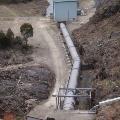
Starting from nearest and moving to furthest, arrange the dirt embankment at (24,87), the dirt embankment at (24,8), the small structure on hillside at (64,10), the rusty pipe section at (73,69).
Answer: the rusty pipe section at (73,69), the dirt embankment at (24,87), the small structure on hillside at (64,10), the dirt embankment at (24,8)

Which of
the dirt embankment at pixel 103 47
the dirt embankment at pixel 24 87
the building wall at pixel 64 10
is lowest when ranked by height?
the dirt embankment at pixel 24 87

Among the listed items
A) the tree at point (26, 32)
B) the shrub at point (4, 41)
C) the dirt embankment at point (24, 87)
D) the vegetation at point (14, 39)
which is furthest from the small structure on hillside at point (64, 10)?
the dirt embankment at point (24, 87)

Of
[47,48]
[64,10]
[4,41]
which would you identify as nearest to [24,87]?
[4,41]

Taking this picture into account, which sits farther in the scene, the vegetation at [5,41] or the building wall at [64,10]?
the building wall at [64,10]

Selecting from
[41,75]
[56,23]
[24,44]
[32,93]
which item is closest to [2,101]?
[32,93]

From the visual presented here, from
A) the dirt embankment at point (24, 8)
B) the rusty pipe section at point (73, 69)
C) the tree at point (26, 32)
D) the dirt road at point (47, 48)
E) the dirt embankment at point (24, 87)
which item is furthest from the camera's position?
the dirt embankment at point (24, 8)

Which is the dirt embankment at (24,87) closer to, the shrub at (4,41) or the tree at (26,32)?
the shrub at (4,41)

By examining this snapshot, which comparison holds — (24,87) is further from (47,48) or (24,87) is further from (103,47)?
(47,48)

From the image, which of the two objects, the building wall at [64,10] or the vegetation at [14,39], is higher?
the building wall at [64,10]
